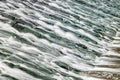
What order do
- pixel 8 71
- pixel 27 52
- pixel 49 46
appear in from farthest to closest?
pixel 49 46, pixel 27 52, pixel 8 71

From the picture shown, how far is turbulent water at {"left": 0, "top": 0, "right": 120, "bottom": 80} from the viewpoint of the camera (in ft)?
27.5

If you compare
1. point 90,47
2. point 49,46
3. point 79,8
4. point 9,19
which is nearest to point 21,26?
point 9,19

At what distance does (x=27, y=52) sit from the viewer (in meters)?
8.99

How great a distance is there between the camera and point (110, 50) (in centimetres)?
1105

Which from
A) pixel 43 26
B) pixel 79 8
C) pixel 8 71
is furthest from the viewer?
pixel 79 8

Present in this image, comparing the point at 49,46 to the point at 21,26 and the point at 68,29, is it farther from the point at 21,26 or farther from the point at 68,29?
the point at 68,29

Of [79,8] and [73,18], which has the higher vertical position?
[79,8]

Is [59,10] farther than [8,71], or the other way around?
[59,10]

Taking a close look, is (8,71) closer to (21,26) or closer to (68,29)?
(21,26)

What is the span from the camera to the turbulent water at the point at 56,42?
838 cm

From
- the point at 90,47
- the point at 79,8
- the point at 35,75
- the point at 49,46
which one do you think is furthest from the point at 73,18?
the point at 35,75

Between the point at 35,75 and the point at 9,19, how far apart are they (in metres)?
3.95

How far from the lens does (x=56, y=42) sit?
10.6m

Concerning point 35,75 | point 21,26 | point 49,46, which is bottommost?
point 35,75
